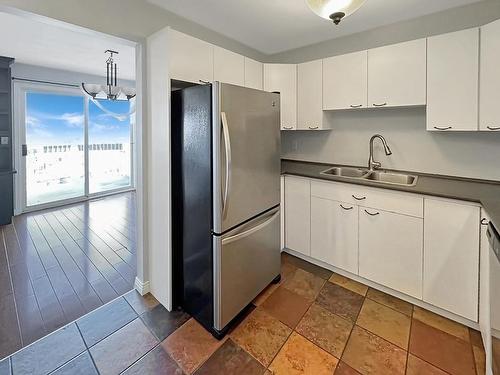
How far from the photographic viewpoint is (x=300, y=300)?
2129 mm

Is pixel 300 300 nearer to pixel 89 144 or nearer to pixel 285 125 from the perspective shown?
pixel 285 125

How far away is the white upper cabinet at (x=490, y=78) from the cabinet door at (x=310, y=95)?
1.29 m

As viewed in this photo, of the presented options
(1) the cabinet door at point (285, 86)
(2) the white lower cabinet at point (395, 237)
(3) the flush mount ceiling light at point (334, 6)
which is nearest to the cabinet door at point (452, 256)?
(2) the white lower cabinet at point (395, 237)

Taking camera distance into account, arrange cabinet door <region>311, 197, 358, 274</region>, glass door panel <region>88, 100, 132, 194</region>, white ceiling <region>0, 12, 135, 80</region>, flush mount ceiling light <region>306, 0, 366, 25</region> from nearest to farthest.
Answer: flush mount ceiling light <region>306, 0, 366, 25</region>
cabinet door <region>311, 197, 358, 274</region>
white ceiling <region>0, 12, 135, 80</region>
glass door panel <region>88, 100, 132, 194</region>

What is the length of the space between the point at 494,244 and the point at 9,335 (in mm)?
2904

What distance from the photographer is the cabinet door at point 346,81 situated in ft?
8.04

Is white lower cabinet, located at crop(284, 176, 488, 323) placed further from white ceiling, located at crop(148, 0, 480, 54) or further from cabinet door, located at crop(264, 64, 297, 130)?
white ceiling, located at crop(148, 0, 480, 54)

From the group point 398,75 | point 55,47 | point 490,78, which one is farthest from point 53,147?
point 490,78

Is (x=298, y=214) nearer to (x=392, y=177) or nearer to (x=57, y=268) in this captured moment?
(x=392, y=177)

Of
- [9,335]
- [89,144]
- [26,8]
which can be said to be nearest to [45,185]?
[89,144]

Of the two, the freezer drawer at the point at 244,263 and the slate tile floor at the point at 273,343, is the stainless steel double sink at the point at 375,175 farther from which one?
the slate tile floor at the point at 273,343

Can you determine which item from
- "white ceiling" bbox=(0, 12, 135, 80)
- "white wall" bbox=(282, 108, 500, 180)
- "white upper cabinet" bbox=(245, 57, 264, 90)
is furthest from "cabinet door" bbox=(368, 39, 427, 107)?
"white ceiling" bbox=(0, 12, 135, 80)

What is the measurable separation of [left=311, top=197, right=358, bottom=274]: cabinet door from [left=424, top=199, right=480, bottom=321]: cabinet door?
55 cm

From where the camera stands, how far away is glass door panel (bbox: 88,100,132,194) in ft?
17.9
